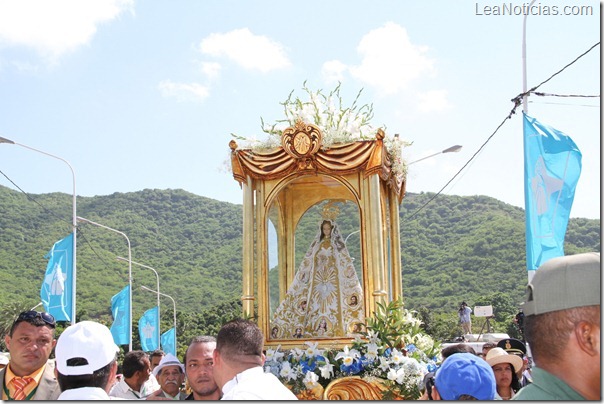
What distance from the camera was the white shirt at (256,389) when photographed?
344cm

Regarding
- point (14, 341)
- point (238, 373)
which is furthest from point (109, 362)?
point (14, 341)

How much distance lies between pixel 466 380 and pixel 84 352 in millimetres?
1791

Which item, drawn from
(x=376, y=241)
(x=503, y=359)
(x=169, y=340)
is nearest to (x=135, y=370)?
(x=376, y=241)

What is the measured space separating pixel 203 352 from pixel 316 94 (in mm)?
4187

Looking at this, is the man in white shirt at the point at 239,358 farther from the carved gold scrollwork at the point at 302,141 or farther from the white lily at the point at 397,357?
the carved gold scrollwork at the point at 302,141

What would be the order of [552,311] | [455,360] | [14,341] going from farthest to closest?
[14,341]
[455,360]
[552,311]

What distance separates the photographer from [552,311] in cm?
244

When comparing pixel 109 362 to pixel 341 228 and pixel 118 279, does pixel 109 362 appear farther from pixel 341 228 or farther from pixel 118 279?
pixel 118 279

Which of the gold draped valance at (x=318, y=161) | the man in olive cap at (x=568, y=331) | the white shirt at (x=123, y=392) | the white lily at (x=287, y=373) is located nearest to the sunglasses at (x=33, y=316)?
the white shirt at (x=123, y=392)

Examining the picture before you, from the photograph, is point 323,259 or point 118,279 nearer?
point 323,259

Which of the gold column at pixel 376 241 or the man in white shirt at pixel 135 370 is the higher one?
the gold column at pixel 376 241

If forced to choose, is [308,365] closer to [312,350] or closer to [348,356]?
[312,350]

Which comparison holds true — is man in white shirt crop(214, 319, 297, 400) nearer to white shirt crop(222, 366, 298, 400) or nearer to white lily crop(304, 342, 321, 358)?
white shirt crop(222, 366, 298, 400)

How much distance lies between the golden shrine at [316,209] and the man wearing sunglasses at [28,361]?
10.6ft
